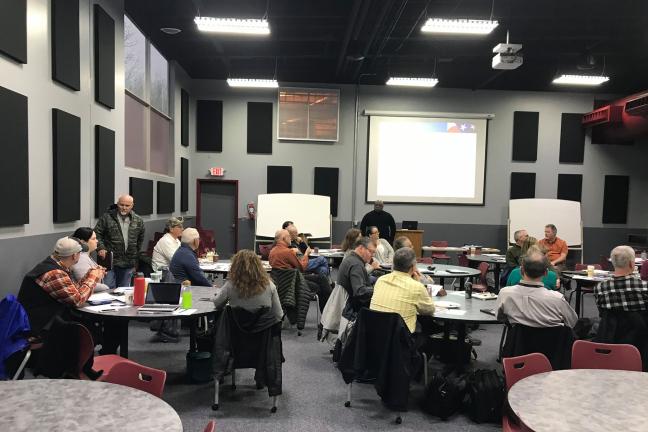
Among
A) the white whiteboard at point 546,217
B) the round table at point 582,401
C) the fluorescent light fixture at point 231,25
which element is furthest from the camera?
the white whiteboard at point 546,217

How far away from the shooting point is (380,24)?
24.0 feet

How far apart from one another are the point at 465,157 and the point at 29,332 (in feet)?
32.6

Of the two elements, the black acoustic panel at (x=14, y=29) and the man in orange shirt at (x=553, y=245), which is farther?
the man in orange shirt at (x=553, y=245)

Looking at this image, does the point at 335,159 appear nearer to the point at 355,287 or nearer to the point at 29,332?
the point at 355,287

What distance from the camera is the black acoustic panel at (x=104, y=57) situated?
5.78 m

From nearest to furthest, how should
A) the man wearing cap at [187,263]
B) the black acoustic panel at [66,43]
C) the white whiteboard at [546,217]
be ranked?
the man wearing cap at [187,263] < the black acoustic panel at [66,43] < the white whiteboard at [546,217]

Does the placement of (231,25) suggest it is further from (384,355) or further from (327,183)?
(327,183)

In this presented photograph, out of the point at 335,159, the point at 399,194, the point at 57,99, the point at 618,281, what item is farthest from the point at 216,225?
the point at 618,281

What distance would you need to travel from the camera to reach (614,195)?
1142cm

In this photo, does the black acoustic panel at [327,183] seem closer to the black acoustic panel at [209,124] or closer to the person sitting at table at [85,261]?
the black acoustic panel at [209,124]

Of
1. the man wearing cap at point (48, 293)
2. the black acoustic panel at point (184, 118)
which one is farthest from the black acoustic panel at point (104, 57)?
the black acoustic panel at point (184, 118)

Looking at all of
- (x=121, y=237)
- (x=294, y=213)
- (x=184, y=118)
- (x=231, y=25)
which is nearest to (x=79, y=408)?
(x=121, y=237)

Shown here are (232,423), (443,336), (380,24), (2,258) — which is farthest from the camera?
(380,24)

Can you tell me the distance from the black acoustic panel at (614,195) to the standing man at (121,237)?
1059 centimetres
